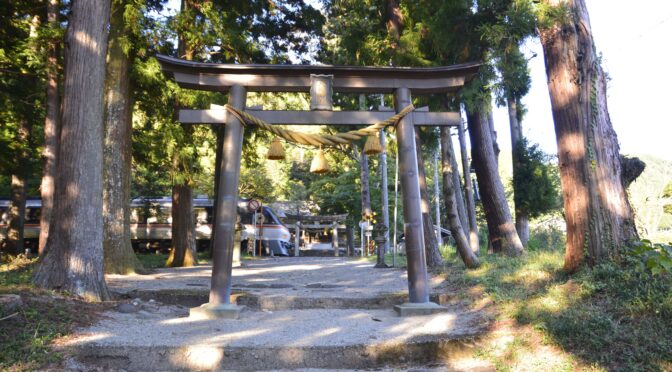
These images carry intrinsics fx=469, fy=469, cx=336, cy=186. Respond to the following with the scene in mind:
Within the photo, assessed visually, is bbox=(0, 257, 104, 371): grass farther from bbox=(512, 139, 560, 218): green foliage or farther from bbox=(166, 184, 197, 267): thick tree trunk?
bbox=(512, 139, 560, 218): green foliage

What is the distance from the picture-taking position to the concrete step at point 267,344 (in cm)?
416

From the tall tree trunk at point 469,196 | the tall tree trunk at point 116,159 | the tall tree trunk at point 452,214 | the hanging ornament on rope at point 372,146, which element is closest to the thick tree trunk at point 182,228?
the tall tree trunk at point 116,159

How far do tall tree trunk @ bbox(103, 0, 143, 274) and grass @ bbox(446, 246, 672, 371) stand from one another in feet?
24.6

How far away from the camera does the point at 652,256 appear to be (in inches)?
177

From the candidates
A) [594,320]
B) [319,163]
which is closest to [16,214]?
[319,163]

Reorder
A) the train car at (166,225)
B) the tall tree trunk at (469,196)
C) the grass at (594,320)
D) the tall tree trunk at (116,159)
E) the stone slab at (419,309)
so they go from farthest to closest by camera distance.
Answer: the train car at (166,225) → the tall tree trunk at (469,196) → the tall tree trunk at (116,159) → the stone slab at (419,309) → the grass at (594,320)

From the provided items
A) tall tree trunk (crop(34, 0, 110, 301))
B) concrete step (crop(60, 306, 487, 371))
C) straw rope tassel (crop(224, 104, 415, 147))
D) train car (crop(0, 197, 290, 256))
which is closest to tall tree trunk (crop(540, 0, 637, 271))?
concrete step (crop(60, 306, 487, 371))

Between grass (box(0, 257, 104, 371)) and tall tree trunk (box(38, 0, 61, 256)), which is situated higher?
tall tree trunk (box(38, 0, 61, 256))

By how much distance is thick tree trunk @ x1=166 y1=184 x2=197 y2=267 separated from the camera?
44.0 ft

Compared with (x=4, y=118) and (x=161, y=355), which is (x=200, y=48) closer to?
(x=4, y=118)

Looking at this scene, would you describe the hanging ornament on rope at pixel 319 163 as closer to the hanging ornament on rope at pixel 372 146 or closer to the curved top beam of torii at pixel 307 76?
the hanging ornament on rope at pixel 372 146

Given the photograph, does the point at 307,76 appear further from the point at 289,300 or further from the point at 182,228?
the point at 182,228

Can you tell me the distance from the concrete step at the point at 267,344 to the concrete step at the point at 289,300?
125cm

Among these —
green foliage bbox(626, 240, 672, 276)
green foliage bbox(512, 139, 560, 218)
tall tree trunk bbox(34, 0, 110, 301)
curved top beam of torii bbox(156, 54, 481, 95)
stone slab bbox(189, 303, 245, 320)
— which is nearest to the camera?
green foliage bbox(626, 240, 672, 276)
